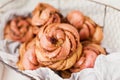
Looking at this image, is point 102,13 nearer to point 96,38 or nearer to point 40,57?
point 96,38

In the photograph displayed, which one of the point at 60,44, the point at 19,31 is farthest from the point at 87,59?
the point at 19,31

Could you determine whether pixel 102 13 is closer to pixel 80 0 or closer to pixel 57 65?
pixel 80 0

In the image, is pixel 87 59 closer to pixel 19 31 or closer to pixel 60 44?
pixel 60 44

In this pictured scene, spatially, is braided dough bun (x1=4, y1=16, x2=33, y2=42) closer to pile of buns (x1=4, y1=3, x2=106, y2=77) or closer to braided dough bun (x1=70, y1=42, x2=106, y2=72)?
pile of buns (x1=4, y1=3, x2=106, y2=77)

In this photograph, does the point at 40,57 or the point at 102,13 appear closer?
the point at 40,57

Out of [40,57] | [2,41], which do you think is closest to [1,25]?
[2,41]

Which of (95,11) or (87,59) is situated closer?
(87,59)

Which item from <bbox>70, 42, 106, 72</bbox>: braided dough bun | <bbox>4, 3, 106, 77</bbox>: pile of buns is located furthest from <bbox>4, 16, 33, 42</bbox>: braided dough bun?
<bbox>70, 42, 106, 72</bbox>: braided dough bun
